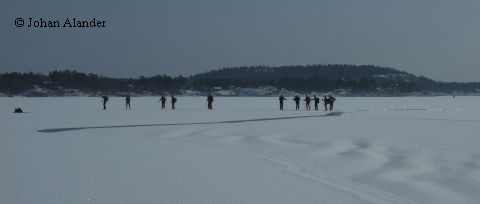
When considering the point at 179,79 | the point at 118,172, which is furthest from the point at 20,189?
the point at 179,79

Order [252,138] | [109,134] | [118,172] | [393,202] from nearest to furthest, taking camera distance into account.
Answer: [393,202], [118,172], [252,138], [109,134]

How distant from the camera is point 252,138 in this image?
13.1 metres

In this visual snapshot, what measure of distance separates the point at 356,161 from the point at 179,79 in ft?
476

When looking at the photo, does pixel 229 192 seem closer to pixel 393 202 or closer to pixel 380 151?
pixel 393 202

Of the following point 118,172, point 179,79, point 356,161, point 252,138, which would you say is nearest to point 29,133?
point 252,138

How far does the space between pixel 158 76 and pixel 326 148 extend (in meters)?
144

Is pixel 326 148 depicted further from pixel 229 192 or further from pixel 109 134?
pixel 109 134

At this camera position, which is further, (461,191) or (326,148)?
(326,148)

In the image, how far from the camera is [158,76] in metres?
152

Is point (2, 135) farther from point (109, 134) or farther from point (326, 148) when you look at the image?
point (326, 148)

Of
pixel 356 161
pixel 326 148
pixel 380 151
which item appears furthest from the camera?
pixel 326 148

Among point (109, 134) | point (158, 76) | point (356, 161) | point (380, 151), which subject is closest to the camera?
point (356, 161)

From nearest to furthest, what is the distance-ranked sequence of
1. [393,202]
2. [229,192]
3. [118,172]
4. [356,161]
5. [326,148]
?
[393,202]
[229,192]
[118,172]
[356,161]
[326,148]

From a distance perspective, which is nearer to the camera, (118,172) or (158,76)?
(118,172)
